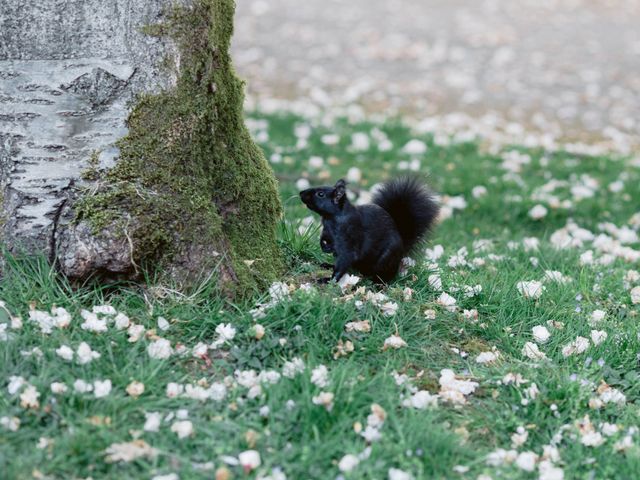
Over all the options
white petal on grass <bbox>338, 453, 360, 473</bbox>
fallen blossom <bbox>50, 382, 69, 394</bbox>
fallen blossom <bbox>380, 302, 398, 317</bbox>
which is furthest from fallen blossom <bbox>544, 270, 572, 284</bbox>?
fallen blossom <bbox>50, 382, 69, 394</bbox>

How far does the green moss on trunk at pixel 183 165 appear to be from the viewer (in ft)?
10.6

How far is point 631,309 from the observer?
4043 mm

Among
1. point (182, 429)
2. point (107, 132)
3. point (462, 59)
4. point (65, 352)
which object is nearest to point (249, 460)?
point (182, 429)

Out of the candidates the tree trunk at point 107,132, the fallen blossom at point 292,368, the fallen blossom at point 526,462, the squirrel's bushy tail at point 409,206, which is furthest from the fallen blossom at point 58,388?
the squirrel's bushy tail at point 409,206

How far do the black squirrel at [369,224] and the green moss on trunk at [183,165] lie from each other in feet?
1.18

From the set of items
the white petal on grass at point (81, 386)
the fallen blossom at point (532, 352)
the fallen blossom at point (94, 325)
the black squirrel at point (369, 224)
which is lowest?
the white petal on grass at point (81, 386)

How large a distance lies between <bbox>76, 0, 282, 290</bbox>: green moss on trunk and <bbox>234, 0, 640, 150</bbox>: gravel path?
6.10 m

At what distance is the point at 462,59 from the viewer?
12.1 m

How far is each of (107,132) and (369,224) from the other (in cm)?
119

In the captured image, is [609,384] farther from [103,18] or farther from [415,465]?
Answer: [103,18]

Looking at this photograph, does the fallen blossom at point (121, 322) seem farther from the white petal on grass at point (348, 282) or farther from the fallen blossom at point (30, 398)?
the white petal on grass at point (348, 282)

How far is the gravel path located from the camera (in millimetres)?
9914

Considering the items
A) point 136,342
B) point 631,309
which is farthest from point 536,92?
point 136,342

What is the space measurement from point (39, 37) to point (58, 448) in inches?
64.0
